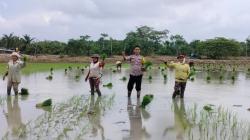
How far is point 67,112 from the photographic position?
38.3 feet

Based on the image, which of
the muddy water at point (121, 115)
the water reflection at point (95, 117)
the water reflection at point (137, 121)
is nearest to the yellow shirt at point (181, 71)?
the muddy water at point (121, 115)

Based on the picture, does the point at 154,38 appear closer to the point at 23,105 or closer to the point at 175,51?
the point at 175,51

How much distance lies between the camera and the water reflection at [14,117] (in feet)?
31.4

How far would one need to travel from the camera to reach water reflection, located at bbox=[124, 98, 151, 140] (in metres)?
Answer: 9.19

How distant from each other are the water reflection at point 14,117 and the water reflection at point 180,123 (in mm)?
3034

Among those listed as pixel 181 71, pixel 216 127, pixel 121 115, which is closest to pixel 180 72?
pixel 181 71

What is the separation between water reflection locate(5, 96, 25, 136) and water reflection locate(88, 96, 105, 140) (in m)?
1.51

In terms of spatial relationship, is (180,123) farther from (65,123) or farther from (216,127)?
(65,123)

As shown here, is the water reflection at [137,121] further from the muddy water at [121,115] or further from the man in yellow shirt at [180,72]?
the man in yellow shirt at [180,72]

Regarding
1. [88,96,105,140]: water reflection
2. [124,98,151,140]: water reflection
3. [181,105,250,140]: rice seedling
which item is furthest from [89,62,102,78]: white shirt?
[181,105,250,140]: rice seedling

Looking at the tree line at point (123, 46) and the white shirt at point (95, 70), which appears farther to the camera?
the tree line at point (123, 46)

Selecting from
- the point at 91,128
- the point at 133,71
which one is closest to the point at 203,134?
the point at 91,128

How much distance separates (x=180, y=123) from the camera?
1066 centimetres

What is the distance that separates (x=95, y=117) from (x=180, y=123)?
2.07 m
